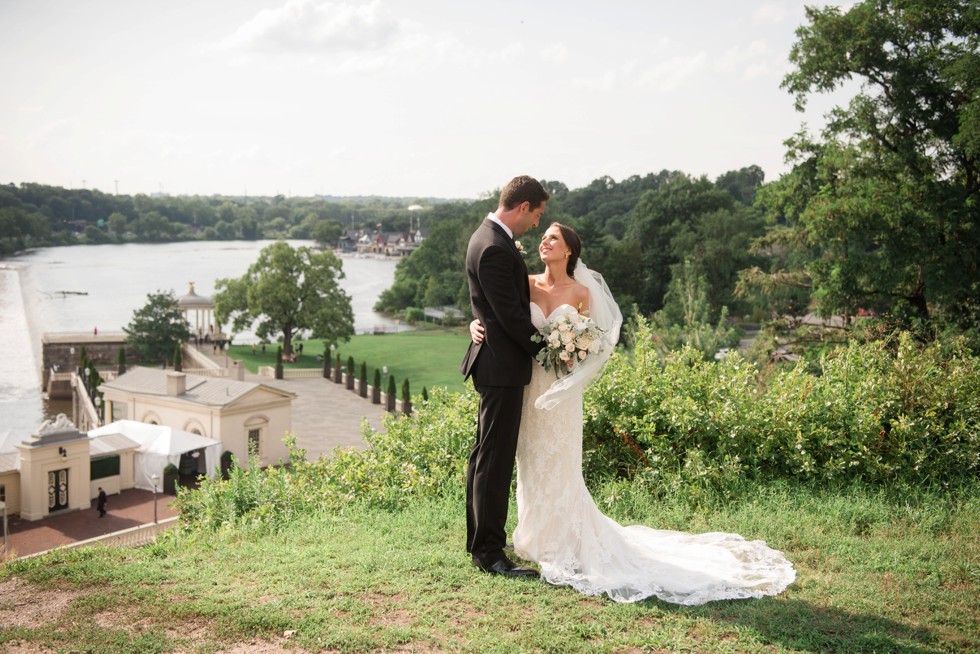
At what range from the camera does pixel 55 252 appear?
5738 inches

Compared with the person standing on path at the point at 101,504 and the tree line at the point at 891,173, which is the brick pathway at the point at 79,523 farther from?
the tree line at the point at 891,173

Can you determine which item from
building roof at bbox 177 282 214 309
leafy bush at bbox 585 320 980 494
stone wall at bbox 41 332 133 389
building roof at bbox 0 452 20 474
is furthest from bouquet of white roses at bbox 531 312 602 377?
building roof at bbox 177 282 214 309

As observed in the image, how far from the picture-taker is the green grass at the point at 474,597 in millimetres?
3789

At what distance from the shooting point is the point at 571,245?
4887 millimetres

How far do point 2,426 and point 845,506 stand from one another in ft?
165

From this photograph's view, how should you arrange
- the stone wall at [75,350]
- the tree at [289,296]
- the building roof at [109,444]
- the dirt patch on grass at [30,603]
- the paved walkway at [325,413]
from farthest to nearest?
the stone wall at [75,350], the tree at [289,296], the paved walkway at [325,413], the building roof at [109,444], the dirt patch on grass at [30,603]

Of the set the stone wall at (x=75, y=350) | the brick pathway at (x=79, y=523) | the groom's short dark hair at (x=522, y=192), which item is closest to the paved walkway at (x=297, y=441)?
the brick pathway at (x=79, y=523)

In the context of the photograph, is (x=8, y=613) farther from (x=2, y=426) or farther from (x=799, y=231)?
(x=2, y=426)

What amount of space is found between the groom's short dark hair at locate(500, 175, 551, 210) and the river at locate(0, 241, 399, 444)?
2581cm

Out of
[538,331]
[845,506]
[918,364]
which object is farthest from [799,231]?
[538,331]

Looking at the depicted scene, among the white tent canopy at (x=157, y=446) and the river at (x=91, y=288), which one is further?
the river at (x=91, y=288)

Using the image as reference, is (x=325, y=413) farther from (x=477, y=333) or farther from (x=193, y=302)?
(x=477, y=333)

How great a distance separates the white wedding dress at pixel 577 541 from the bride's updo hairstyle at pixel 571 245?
0.31 metres

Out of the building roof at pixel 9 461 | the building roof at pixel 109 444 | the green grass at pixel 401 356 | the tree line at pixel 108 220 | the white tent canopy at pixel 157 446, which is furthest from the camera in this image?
the tree line at pixel 108 220
